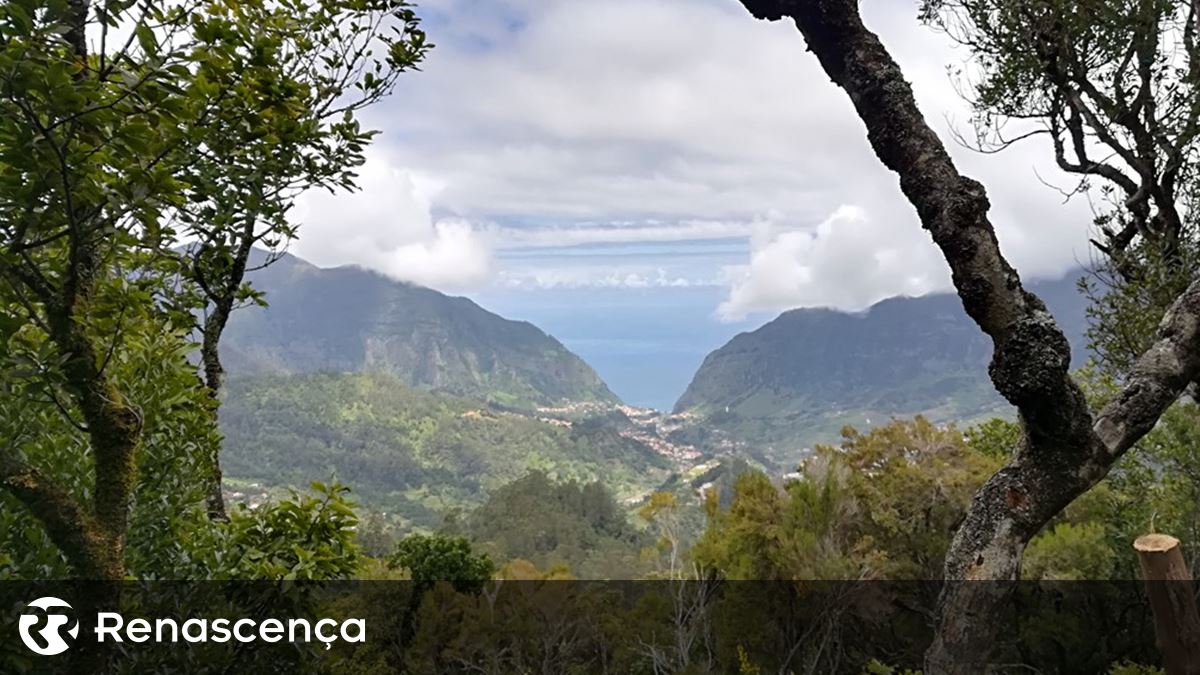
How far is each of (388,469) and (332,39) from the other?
12037 centimetres

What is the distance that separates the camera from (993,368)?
186cm

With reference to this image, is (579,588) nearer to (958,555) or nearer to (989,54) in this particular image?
(989,54)

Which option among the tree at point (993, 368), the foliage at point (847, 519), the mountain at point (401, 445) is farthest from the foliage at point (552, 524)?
the mountain at point (401, 445)

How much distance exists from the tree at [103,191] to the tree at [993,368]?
1740 mm

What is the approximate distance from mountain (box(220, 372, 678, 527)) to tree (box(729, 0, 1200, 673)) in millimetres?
100691

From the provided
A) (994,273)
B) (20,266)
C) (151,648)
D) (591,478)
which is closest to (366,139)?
(20,266)

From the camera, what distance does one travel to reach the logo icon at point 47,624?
2248 mm

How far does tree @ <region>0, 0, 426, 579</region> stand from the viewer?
5.15ft

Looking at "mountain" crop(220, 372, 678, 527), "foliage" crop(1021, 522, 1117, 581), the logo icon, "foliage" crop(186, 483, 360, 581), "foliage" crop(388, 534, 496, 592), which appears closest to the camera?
the logo icon

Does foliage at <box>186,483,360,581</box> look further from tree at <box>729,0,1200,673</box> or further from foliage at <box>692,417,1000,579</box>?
foliage at <box>692,417,1000,579</box>

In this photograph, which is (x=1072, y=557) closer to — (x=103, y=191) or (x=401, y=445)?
(x=103, y=191)

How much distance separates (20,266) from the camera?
1.89 metres

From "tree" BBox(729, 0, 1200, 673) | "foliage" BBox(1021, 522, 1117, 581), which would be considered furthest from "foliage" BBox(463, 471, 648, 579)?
"tree" BBox(729, 0, 1200, 673)

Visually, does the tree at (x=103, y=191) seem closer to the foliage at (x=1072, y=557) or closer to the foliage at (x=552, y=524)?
the foliage at (x=1072, y=557)
